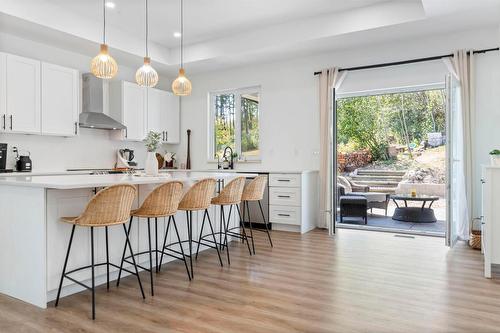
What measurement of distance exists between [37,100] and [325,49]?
4.08 meters

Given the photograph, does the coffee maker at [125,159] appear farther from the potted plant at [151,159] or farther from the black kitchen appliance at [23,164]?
the potted plant at [151,159]

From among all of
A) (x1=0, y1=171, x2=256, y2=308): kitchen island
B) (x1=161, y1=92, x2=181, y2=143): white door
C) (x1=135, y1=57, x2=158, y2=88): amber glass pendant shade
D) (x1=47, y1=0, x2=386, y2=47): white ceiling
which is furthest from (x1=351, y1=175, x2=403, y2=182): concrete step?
(x1=0, y1=171, x2=256, y2=308): kitchen island

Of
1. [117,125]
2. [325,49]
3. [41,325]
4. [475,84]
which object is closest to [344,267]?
[41,325]

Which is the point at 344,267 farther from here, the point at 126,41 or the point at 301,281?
the point at 126,41

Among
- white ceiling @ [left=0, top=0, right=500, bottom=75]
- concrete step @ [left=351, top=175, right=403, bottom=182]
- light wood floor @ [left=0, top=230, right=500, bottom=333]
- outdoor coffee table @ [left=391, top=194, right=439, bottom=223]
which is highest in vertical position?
white ceiling @ [left=0, top=0, right=500, bottom=75]

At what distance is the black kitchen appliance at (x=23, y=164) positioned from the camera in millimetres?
4664

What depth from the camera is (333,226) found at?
5.13 m

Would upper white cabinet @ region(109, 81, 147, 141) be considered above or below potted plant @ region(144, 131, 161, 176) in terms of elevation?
above

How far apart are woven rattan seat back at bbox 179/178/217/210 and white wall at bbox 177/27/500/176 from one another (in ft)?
8.77

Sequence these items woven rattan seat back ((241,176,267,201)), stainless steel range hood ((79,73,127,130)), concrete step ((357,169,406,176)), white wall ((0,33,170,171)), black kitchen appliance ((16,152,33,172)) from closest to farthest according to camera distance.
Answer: woven rattan seat back ((241,176,267,201)), black kitchen appliance ((16,152,33,172)), white wall ((0,33,170,171)), stainless steel range hood ((79,73,127,130)), concrete step ((357,169,406,176))

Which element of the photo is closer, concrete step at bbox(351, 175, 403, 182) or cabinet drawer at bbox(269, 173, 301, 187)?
cabinet drawer at bbox(269, 173, 301, 187)

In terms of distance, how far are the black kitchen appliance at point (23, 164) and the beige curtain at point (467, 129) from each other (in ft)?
18.4

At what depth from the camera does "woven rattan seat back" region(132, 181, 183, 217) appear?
295 cm

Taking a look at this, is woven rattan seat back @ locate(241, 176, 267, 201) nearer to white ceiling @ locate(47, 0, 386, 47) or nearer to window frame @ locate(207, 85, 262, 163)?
window frame @ locate(207, 85, 262, 163)
